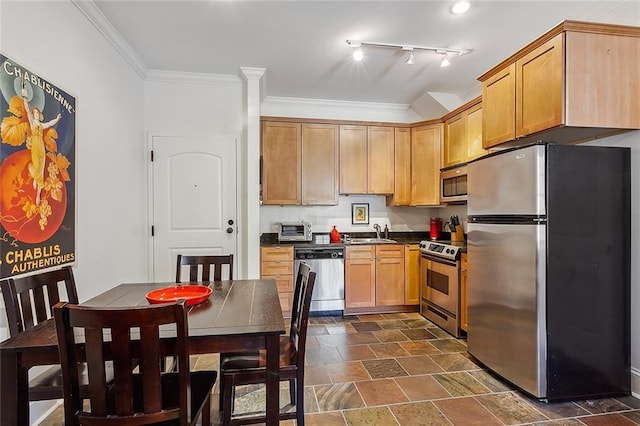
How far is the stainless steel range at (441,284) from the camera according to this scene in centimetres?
331

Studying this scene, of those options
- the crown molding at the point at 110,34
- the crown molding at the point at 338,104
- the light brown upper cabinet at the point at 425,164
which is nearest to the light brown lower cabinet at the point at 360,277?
the light brown upper cabinet at the point at 425,164

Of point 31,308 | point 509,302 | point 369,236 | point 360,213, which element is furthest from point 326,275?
point 31,308

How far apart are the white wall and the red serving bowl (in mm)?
904

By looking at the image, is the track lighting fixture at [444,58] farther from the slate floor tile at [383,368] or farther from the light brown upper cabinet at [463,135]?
the slate floor tile at [383,368]

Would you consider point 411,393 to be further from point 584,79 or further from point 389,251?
point 584,79

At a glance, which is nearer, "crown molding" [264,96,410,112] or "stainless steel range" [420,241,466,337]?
"stainless steel range" [420,241,466,337]

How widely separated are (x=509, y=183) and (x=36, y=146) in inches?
119

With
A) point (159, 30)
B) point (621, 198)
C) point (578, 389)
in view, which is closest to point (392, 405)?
point (578, 389)

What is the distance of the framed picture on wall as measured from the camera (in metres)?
4.62

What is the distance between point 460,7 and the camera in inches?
93.4

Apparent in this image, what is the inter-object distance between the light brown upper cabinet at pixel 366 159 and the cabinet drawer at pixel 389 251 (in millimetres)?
757

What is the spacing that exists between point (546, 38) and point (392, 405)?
264 centimetres

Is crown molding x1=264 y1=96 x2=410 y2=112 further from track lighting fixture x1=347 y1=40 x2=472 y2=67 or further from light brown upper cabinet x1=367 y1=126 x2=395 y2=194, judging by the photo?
track lighting fixture x1=347 y1=40 x2=472 y2=67

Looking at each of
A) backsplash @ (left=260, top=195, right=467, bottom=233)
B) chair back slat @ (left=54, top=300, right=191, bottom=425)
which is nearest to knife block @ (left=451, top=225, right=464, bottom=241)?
backsplash @ (left=260, top=195, right=467, bottom=233)
